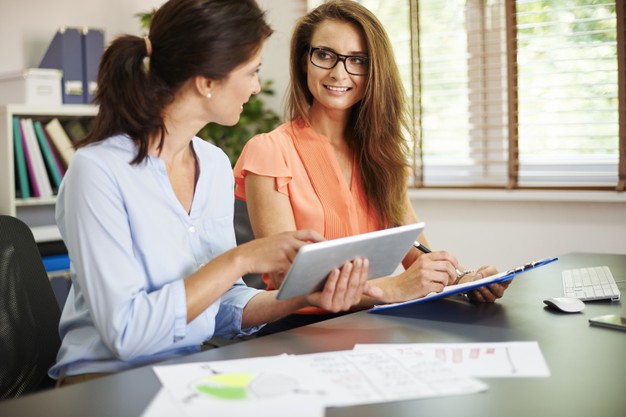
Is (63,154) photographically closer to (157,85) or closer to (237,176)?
(237,176)

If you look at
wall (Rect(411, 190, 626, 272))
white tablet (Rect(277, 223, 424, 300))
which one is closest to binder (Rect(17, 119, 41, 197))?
wall (Rect(411, 190, 626, 272))

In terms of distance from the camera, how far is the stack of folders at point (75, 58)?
10.1ft

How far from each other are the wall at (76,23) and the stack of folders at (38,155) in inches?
14.0

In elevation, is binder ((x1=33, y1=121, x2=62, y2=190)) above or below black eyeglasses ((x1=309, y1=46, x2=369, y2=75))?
below

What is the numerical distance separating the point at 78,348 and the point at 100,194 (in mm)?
272

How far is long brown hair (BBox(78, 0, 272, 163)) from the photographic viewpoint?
4.14 feet

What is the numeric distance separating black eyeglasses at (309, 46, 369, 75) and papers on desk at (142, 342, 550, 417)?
1000 mm

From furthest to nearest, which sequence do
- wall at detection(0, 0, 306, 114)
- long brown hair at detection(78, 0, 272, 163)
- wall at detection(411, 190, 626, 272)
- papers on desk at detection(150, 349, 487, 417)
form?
1. wall at detection(0, 0, 306, 114)
2. wall at detection(411, 190, 626, 272)
3. long brown hair at detection(78, 0, 272, 163)
4. papers on desk at detection(150, 349, 487, 417)

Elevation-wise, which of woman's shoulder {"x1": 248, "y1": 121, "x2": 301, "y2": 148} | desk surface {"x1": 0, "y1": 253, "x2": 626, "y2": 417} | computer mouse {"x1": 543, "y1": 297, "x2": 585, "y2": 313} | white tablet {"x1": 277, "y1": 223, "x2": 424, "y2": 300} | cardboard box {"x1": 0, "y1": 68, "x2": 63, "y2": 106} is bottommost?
desk surface {"x1": 0, "y1": 253, "x2": 626, "y2": 417}

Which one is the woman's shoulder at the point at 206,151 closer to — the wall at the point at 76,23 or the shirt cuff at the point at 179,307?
the shirt cuff at the point at 179,307

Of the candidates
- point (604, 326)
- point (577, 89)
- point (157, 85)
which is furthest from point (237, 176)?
point (577, 89)

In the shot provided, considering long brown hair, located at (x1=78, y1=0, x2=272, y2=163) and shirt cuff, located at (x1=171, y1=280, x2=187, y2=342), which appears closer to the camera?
shirt cuff, located at (x1=171, y1=280, x2=187, y2=342)

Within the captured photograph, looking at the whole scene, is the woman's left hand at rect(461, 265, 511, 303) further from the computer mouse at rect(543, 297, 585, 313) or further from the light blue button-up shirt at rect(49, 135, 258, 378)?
→ the light blue button-up shirt at rect(49, 135, 258, 378)

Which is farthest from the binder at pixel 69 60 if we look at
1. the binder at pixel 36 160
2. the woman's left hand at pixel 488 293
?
the woman's left hand at pixel 488 293
